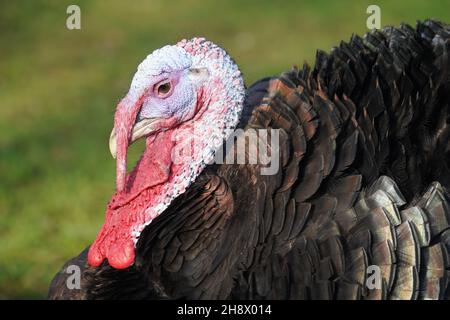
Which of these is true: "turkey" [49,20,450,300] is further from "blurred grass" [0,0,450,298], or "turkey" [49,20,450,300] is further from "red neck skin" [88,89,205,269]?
"blurred grass" [0,0,450,298]

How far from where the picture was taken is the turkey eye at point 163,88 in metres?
3.25

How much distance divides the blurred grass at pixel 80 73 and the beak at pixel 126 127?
1.66m

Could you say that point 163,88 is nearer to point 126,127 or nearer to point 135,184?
point 126,127

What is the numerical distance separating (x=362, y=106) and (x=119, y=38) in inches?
248

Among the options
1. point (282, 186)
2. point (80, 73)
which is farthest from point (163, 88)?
point (80, 73)

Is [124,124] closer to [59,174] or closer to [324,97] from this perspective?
[324,97]

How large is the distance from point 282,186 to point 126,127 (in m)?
0.62

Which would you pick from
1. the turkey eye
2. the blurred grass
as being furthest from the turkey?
the blurred grass

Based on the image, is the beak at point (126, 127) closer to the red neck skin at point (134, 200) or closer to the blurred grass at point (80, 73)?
the red neck skin at point (134, 200)

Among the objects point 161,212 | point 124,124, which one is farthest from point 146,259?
point 124,124

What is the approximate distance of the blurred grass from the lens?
19.0 feet

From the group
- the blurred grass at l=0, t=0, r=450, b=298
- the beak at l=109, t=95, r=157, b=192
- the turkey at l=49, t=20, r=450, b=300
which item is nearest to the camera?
the turkey at l=49, t=20, r=450, b=300

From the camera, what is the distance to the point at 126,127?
127 inches

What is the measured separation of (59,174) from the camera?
21.5 ft
